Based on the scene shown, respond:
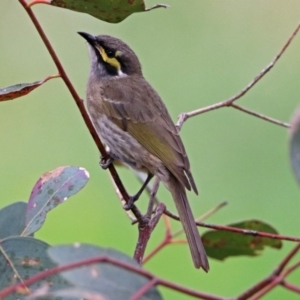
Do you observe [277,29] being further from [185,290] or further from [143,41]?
[185,290]

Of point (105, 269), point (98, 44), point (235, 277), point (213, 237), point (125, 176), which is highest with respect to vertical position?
point (105, 269)

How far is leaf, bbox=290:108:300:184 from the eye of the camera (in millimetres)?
1067

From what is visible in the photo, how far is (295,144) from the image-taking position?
3.61 ft

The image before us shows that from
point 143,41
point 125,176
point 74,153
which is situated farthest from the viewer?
point 143,41

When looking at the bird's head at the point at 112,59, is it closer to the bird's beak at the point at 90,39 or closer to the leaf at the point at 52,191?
the bird's beak at the point at 90,39

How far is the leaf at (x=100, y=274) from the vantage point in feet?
3.71

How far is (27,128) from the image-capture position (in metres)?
6.63

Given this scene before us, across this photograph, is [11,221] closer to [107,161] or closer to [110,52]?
[107,161]

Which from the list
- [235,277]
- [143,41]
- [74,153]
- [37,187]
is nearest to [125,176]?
[74,153]

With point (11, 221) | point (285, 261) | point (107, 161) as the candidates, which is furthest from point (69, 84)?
point (285, 261)

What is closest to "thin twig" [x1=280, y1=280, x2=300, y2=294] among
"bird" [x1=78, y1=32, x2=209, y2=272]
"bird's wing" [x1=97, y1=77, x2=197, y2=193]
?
"bird" [x1=78, y1=32, x2=209, y2=272]

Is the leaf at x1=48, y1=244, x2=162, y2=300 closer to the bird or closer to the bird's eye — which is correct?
the bird

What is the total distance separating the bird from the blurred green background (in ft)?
6.62

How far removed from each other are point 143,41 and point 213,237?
19.0 feet
